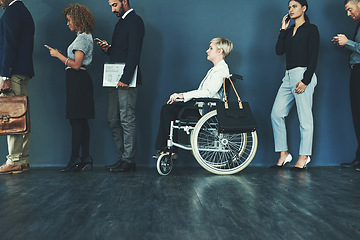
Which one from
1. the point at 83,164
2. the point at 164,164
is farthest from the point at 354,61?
the point at 83,164

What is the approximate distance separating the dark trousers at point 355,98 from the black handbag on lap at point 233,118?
121cm

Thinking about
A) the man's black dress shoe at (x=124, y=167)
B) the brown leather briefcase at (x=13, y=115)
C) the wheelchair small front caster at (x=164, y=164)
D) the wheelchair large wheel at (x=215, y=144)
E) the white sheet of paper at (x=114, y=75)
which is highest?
the white sheet of paper at (x=114, y=75)

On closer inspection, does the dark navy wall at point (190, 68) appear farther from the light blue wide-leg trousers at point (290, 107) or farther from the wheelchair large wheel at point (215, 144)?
the wheelchair large wheel at point (215, 144)

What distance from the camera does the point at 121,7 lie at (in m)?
2.54

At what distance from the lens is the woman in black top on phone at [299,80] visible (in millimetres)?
2639

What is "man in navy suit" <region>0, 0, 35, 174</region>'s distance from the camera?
7.88ft

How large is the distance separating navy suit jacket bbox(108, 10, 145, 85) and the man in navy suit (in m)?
0.70

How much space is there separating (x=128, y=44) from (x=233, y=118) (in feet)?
3.43

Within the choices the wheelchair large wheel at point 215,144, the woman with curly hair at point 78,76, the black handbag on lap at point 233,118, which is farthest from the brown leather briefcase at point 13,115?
the black handbag on lap at point 233,118

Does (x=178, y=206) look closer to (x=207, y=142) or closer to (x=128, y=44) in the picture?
(x=207, y=142)

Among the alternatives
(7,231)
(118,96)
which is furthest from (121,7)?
(7,231)

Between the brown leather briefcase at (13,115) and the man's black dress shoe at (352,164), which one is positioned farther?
the man's black dress shoe at (352,164)

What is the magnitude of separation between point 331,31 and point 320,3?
0.30 meters

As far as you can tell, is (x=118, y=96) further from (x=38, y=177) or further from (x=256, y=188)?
(x=256, y=188)
